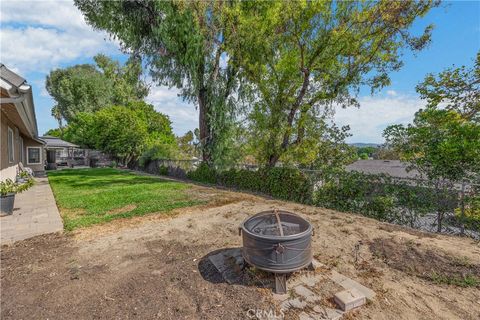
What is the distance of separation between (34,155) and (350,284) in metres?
21.8

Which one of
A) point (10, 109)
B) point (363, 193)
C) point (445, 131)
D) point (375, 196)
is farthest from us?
point (10, 109)

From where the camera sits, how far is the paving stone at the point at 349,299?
241 cm

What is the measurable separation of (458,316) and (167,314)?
278 centimetres

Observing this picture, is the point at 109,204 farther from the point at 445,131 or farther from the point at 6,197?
the point at 445,131

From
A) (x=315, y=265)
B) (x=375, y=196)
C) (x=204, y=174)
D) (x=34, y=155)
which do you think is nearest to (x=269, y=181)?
(x=375, y=196)

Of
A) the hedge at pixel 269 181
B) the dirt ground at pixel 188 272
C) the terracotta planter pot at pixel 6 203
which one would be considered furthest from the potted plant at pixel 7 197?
the hedge at pixel 269 181

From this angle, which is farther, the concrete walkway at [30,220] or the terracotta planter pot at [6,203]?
the terracotta planter pot at [6,203]

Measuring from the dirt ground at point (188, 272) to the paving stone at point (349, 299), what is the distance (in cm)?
7

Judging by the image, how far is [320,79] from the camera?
28.2ft

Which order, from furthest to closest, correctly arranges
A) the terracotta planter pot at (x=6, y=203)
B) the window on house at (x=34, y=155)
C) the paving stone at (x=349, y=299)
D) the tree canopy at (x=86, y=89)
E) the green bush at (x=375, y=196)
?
the tree canopy at (x=86, y=89) → the window on house at (x=34, y=155) → the terracotta planter pot at (x=6, y=203) → the green bush at (x=375, y=196) → the paving stone at (x=349, y=299)

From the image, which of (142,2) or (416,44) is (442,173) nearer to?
(416,44)

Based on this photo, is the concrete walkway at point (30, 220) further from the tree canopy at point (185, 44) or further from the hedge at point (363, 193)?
the tree canopy at point (185, 44)

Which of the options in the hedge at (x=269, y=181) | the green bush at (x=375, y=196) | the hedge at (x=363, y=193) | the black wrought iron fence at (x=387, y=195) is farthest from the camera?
the hedge at (x=269, y=181)

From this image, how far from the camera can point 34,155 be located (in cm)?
1778
